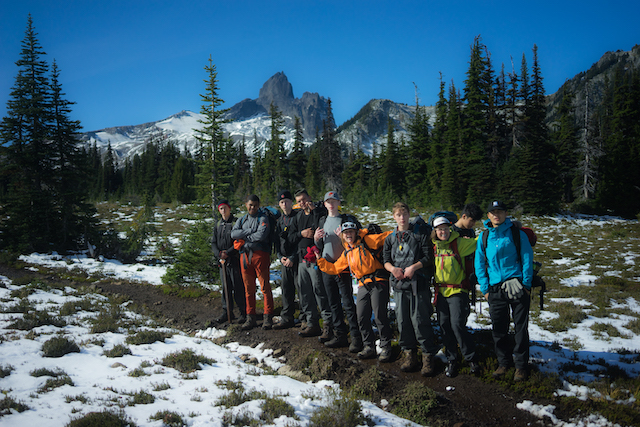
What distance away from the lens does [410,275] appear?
5.04 metres

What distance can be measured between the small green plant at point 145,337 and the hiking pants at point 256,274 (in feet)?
6.57

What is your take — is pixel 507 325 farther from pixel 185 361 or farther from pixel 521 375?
pixel 185 361

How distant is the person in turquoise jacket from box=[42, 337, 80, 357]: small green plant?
7.36 meters

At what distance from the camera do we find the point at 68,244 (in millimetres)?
21219

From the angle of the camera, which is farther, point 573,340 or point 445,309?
point 573,340

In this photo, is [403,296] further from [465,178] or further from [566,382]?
[465,178]

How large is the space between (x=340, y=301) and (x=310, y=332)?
121cm

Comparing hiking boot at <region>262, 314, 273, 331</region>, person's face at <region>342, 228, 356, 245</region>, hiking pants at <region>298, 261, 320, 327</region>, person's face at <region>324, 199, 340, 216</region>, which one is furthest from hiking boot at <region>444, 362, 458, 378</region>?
hiking boot at <region>262, 314, 273, 331</region>

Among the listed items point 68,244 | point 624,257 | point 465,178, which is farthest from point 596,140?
point 68,244

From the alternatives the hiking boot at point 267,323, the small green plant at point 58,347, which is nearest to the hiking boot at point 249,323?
the hiking boot at point 267,323

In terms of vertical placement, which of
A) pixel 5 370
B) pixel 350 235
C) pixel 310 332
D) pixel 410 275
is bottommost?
A: pixel 310 332

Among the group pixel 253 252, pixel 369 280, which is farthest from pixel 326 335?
pixel 253 252

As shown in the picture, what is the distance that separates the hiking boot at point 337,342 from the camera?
249 inches

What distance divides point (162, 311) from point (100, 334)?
2888mm
